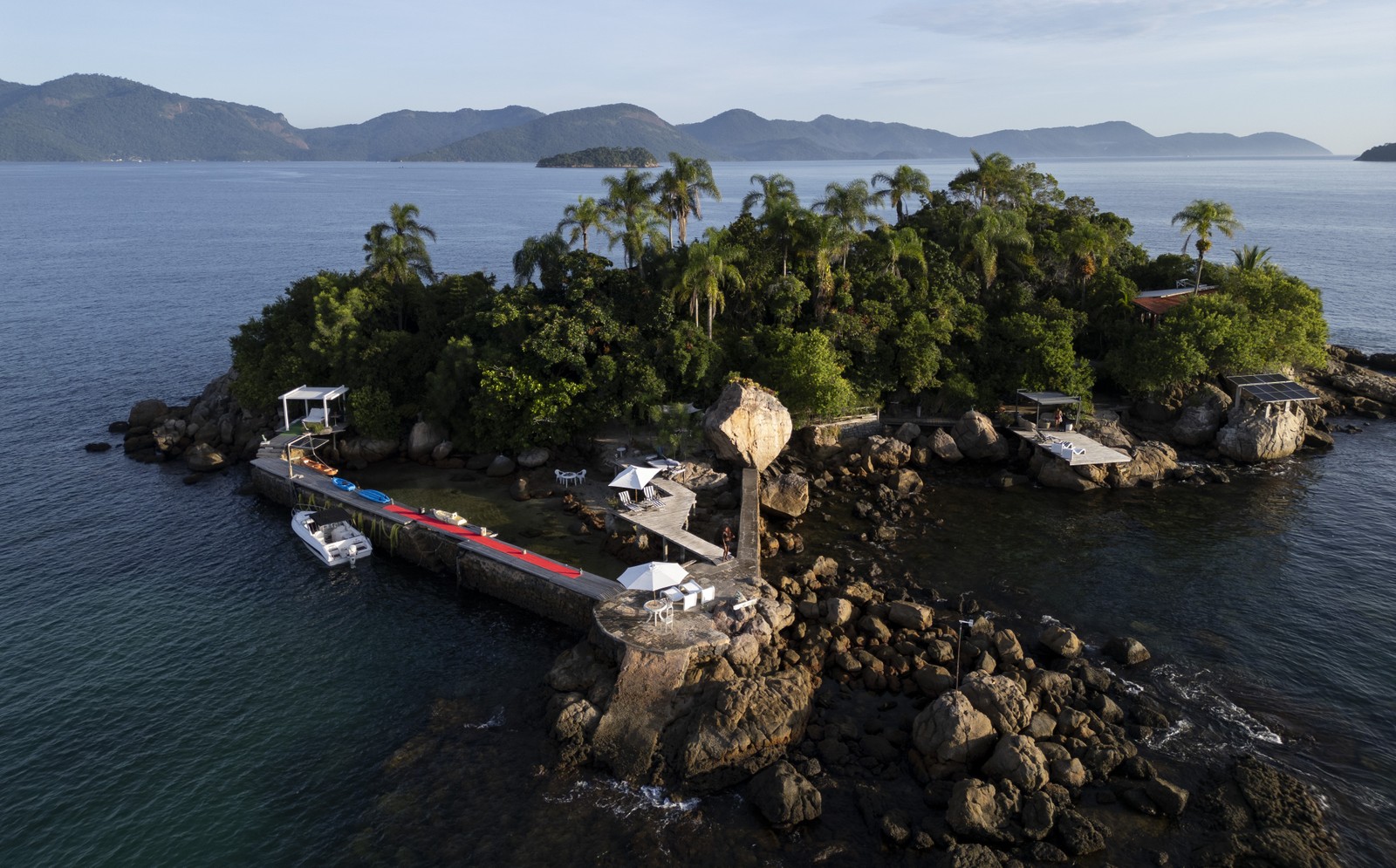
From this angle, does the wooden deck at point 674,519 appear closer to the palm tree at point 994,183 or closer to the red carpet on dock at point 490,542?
the red carpet on dock at point 490,542

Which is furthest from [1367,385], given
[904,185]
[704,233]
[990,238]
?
[704,233]

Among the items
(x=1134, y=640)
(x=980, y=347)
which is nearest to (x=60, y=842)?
(x=1134, y=640)

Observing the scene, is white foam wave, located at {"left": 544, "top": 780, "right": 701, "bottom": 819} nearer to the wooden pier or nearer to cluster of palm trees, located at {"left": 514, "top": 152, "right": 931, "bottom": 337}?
the wooden pier

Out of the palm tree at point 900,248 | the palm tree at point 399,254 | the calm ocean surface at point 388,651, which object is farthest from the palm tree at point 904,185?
the palm tree at point 399,254

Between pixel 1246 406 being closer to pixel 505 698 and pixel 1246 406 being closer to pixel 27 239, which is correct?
pixel 505 698

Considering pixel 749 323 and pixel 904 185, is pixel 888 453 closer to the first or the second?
pixel 749 323

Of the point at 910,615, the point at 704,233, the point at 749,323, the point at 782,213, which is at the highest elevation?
the point at 782,213

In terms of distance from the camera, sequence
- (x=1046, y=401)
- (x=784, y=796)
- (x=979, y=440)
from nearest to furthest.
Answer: (x=784, y=796), (x=979, y=440), (x=1046, y=401)
